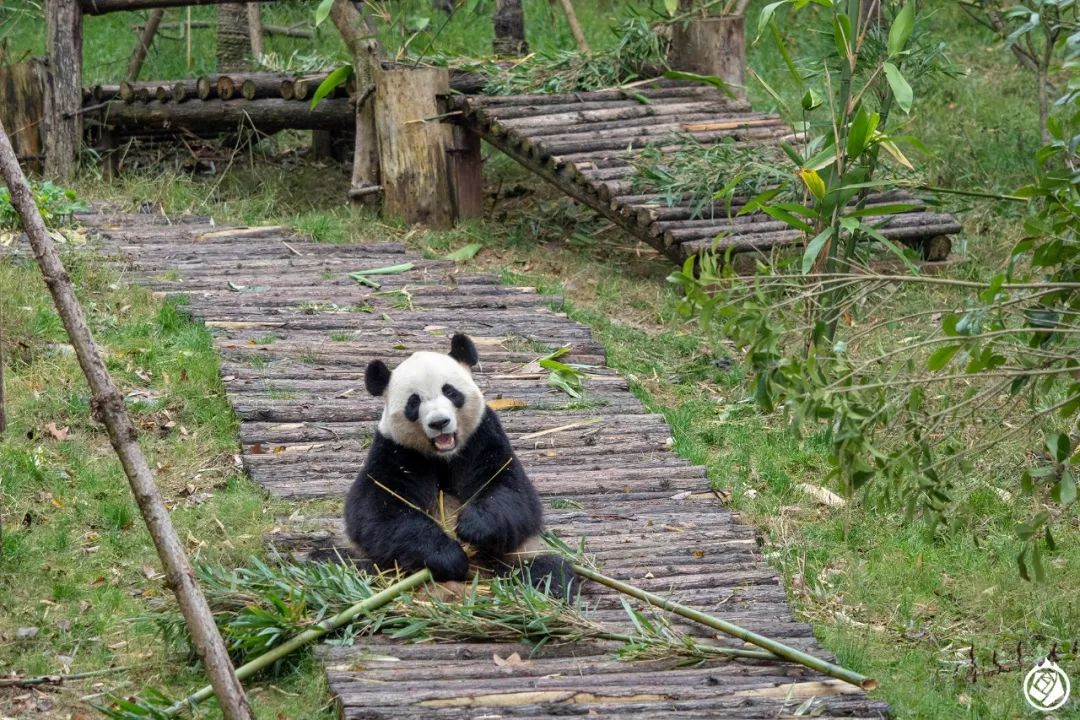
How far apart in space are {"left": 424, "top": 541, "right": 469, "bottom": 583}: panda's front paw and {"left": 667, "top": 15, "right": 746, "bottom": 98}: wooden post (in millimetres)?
6436

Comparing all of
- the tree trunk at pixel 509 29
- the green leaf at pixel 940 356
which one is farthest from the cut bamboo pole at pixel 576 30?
the green leaf at pixel 940 356

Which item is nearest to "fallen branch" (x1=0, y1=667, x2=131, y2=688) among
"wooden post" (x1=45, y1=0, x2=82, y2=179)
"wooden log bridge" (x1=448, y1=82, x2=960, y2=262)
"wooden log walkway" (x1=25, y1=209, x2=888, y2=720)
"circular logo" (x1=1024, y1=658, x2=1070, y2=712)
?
"wooden log walkway" (x1=25, y1=209, x2=888, y2=720)

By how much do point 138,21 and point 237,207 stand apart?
6368mm

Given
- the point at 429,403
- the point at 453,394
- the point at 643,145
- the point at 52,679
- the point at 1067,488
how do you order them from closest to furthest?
1. the point at 1067,488
2. the point at 52,679
3. the point at 429,403
4. the point at 453,394
5. the point at 643,145

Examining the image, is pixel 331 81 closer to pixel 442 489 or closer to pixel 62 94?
pixel 62 94

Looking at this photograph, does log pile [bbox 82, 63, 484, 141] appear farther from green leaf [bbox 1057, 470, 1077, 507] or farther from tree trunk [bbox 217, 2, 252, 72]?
green leaf [bbox 1057, 470, 1077, 507]

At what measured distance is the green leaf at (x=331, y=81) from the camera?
10109mm

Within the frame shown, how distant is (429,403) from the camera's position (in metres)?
4.82

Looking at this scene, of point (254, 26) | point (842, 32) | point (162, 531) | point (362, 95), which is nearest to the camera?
point (162, 531)

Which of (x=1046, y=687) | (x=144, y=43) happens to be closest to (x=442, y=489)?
(x=1046, y=687)

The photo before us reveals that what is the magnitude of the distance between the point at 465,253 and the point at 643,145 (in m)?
1.47

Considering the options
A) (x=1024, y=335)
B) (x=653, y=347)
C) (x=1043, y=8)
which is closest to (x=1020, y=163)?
(x=653, y=347)

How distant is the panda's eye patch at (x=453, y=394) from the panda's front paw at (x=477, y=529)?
16.0 inches

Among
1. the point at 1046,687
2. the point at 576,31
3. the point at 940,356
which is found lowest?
the point at 1046,687
